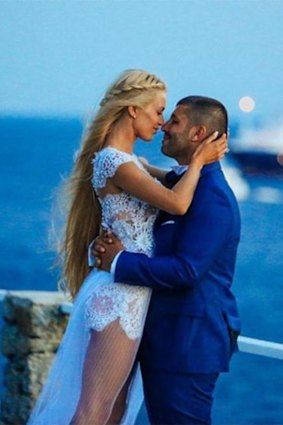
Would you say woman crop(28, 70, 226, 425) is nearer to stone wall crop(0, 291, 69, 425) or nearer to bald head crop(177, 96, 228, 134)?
bald head crop(177, 96, 228, 134)

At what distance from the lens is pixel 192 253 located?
342cm

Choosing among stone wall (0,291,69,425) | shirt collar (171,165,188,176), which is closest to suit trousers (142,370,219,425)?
shirt collar (171,165,188,176)

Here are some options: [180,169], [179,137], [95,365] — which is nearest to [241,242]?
[180,169]

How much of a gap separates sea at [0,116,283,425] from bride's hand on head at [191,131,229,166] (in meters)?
0.51

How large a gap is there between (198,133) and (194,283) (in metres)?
0.39

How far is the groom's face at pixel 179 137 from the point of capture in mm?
3553

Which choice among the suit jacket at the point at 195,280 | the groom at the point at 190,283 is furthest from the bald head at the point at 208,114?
the suit jacket at the point at 195,280

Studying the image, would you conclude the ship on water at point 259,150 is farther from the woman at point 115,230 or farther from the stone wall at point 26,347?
the stone wall at point 26,347

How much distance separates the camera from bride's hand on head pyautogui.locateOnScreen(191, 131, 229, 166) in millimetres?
3494

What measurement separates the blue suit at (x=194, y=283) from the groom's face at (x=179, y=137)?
80 mm

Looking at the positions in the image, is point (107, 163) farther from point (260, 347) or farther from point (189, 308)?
point (260, 347)

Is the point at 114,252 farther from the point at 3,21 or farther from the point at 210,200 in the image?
the point at 3,21

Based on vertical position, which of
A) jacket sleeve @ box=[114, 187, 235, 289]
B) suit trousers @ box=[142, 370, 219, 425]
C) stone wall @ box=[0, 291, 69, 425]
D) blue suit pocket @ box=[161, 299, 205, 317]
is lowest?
stone wall @ box=[0, 291, 69, 425]

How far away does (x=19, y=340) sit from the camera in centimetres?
464
